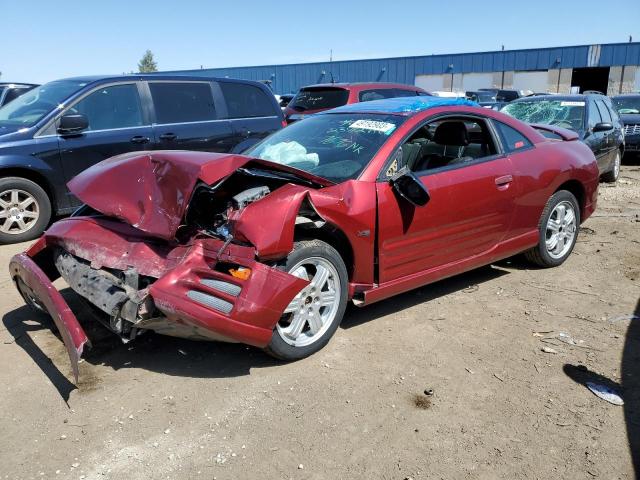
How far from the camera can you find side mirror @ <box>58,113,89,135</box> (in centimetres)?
595

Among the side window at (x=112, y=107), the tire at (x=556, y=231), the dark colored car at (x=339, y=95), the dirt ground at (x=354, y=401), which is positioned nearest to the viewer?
the dirt ground at (x=354, y=401)

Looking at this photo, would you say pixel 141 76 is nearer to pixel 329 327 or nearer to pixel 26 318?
pixel 26 318

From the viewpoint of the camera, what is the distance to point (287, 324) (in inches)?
133

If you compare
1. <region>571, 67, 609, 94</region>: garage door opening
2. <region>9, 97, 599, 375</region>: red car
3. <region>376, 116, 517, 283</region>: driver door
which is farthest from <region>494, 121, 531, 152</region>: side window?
<region>571, 67, 609, 94</region>: garage door opening

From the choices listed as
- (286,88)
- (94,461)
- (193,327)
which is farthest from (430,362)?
(286,88)

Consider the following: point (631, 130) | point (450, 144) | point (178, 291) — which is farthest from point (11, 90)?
point (631, 130)

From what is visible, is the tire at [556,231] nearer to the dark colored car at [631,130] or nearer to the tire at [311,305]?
the tire at [311,305]

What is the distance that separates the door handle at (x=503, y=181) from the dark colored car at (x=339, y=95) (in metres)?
5.94

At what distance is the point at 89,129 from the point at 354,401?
16.3ft

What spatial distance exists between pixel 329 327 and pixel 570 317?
1.98 metres

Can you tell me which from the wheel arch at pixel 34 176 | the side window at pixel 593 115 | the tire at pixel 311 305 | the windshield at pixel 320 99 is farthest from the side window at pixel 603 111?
the wheel arch at pixel 34 176

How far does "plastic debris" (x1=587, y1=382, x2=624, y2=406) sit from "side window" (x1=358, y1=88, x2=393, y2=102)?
26.1 ft

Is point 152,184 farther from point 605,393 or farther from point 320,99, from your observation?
point 320,99

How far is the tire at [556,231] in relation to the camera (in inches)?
199
